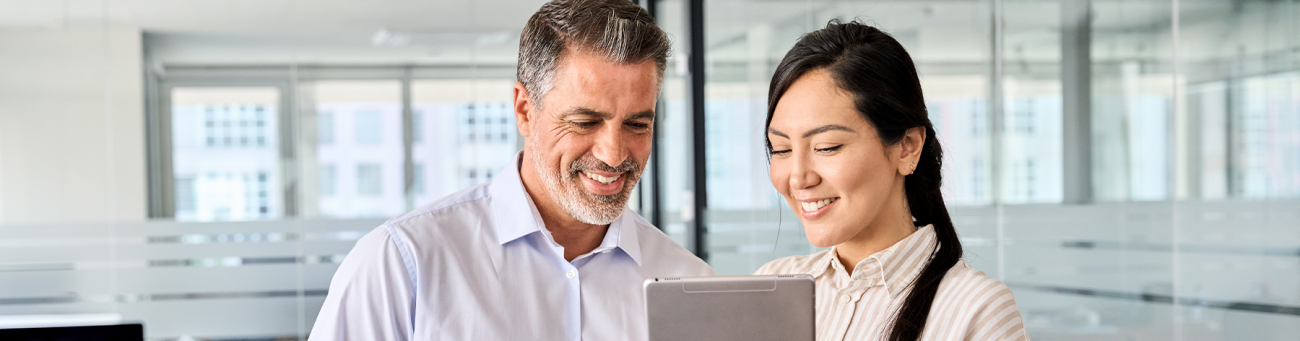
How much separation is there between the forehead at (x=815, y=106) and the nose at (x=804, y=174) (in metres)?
0.04

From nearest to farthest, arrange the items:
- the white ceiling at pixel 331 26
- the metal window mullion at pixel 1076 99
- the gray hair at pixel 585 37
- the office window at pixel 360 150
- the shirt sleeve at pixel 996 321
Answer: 1. the shirt sleeve at pixel 996 321
2. the gray hair at pixel 585 37
3. the metal window mullion at pixel 1076 99
4. the white ceiling at pixel 331 26
5. the office window at pixel 360 150

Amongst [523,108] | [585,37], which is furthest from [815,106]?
[523,108]

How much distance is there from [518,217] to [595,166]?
147mm

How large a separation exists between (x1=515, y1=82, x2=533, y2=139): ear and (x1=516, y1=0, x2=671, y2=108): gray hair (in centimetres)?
1

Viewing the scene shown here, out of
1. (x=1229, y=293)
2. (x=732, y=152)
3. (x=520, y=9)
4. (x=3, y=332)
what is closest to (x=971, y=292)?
(x=1229, y=293)

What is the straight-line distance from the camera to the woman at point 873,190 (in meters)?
1.13

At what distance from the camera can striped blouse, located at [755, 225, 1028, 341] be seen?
1090 millimetres

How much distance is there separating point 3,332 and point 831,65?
74.6 inches

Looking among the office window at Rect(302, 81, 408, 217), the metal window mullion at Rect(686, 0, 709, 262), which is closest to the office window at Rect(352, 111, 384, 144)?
the office window at Rect(302, 81, 408, 217)

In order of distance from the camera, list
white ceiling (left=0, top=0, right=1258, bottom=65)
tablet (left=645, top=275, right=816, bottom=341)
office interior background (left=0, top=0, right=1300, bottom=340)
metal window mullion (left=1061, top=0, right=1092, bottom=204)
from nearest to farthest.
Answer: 1. tablet (left=645, top=275, right=816, bottom=341)
2. metal window mullion (left=1061, top=0, right=1092, bottom=204)
3. office interior background (left=0, top=0, right=1300, bottom=340)
4. white ceiling (left=0, top=0, right=1258, bottom=65)

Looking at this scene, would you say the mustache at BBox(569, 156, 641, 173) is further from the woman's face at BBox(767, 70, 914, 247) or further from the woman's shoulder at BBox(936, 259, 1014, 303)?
the woman's shoulder at BBox(936, 259, 1014, 303)

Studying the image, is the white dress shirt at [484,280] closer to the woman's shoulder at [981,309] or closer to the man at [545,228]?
the man at [545,228]

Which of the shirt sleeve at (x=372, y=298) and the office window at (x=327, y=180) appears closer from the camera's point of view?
the shirt sleeve at (x=372, y=298)

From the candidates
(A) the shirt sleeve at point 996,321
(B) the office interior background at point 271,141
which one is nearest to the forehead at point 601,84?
(A) the shirt sleeve at point 996,321
